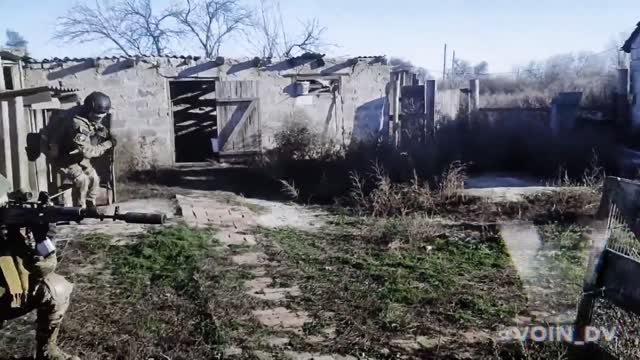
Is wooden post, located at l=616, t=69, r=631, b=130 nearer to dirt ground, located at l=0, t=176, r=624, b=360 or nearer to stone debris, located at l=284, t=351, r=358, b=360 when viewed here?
dirt ground, located at l=0, t=176, r=624, b=360

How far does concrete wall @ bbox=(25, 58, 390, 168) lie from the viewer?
38.0 feet

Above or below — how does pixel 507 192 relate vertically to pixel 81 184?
below

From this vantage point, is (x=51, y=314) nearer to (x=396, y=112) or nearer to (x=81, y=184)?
(x=81, y=184)

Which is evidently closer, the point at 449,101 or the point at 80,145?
the point at 80,145

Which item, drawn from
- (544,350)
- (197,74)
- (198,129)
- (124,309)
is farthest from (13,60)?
(198,129)

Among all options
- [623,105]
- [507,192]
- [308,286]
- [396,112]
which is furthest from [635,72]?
[308,286]

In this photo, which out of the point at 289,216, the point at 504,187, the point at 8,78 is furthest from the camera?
the point at 504,187

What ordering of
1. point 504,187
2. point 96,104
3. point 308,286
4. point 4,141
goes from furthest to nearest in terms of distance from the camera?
point 504,187 → point 96,104 → point 308,286 → point 4,141

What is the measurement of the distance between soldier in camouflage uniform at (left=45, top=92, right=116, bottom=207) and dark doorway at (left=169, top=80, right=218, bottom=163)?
20.5 ft

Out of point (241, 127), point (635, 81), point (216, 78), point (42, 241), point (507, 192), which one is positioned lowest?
point (507, 192)

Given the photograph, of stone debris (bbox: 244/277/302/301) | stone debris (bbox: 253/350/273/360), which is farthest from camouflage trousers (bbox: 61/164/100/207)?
stone debris (bbox: 253/350/273/360)

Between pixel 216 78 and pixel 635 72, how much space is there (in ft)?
32.8

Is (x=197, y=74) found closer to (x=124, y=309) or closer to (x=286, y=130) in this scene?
(x=286, y=130)

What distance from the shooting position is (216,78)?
41.1ft
